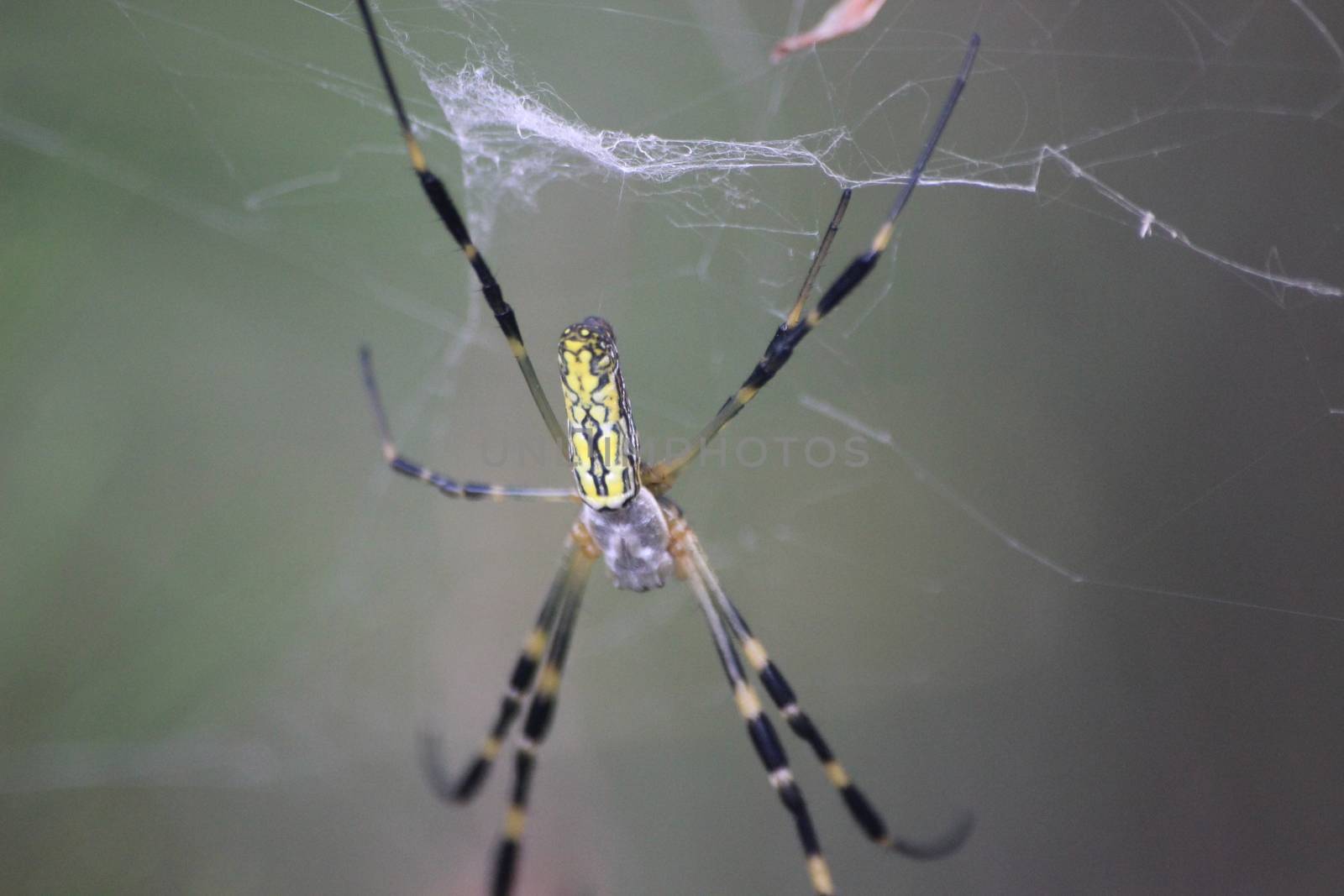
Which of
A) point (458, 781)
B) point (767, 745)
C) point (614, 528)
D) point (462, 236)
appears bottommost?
point (458, 781)

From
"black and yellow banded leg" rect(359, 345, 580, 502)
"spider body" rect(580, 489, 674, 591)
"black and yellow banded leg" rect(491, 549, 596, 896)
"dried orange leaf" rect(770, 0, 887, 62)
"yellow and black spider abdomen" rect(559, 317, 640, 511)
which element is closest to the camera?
"dried orange leaf" rect(770, 0, 887, 62)

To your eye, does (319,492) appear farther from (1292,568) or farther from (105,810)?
(1292,568)

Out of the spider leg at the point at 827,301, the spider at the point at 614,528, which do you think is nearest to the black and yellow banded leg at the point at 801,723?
the spider at the point at 614,528

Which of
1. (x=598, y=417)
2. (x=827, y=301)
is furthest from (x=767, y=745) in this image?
(x=827, y=301)

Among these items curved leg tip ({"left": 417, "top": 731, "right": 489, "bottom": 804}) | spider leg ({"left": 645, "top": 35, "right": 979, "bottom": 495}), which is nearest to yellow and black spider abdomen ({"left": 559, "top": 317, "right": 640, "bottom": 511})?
spider leg ({"left": 645, "top": 35, "right": 979, "bottom": 495})

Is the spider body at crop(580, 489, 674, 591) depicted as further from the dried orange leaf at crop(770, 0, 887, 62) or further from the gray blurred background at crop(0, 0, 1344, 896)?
the dried orange leaf at crop(770, 0, 887, 62)

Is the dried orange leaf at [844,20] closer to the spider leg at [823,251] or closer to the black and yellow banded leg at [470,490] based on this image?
the spider leg at [823,251]

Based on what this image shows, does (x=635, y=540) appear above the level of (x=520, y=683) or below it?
above

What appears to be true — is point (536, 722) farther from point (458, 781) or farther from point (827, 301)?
point (827, 301)
